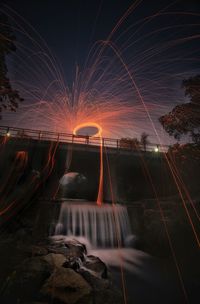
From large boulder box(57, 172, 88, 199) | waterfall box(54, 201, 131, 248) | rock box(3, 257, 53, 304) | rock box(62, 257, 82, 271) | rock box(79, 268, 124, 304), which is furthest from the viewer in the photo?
large boulder box(57, 172, 88, 199)

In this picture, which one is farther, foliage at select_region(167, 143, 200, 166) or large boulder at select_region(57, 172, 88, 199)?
large boulder at select_region(57, 172, 88, 199)

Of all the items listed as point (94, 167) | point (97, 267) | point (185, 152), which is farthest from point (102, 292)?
point (94, 167)

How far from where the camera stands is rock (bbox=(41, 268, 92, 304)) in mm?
5445

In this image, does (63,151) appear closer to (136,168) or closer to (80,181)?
(80,181)

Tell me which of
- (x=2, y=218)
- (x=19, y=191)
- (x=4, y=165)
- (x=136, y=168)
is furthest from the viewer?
(x=136, y=168)

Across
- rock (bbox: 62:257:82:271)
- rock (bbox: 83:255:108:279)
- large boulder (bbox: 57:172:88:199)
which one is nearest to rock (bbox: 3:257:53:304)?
rock (bbox: 62:257:82:271)

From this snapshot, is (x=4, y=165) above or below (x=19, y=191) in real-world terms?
above

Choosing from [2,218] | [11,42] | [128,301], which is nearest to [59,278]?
[128,301]

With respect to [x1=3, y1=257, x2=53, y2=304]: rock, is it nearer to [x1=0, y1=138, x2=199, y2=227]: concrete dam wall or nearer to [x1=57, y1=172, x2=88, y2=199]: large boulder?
[x1=0, y1=138, x2=199, y2=227]: concrete dam wall

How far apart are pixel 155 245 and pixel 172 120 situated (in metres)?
10.3

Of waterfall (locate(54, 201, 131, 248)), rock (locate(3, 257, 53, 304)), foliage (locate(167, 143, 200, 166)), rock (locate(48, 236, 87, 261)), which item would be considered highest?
foliage (locate(167, 143, 200, 166))

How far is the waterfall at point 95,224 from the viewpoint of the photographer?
14469mm

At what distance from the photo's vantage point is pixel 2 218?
10.7m

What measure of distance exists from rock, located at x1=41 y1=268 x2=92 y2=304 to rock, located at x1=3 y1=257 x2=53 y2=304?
287mm
